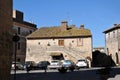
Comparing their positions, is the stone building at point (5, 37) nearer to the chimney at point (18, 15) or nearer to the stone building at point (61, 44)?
the stone building at point (61, 44)

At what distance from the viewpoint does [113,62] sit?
60250 mm

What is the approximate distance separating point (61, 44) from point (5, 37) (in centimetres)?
4165

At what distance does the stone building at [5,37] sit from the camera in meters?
12.3

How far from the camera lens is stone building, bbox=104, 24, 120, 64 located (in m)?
57.7

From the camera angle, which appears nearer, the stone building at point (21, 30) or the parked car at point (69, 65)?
the parked car at point (69, 65)

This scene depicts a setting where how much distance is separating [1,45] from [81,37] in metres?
41.9

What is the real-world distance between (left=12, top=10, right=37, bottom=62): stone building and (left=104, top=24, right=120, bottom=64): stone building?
16.3m

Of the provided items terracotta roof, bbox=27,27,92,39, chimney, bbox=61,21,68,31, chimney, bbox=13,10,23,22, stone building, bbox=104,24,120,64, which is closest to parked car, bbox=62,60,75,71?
terracotta roof, bbox=27,27,92,39

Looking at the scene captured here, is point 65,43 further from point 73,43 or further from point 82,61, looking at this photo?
point 82,61

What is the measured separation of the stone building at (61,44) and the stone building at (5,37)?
131 ft

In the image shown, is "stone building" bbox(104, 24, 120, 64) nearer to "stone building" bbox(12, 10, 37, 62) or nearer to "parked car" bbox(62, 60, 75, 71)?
"parked car" bbox(62, 60, 75, 71)

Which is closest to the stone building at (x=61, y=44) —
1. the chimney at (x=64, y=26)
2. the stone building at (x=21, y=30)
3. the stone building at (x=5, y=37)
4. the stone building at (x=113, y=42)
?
the chimney at (x=64, y=26)

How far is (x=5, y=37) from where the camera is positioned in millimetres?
12625

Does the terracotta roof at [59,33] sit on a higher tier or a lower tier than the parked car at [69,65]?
higher
